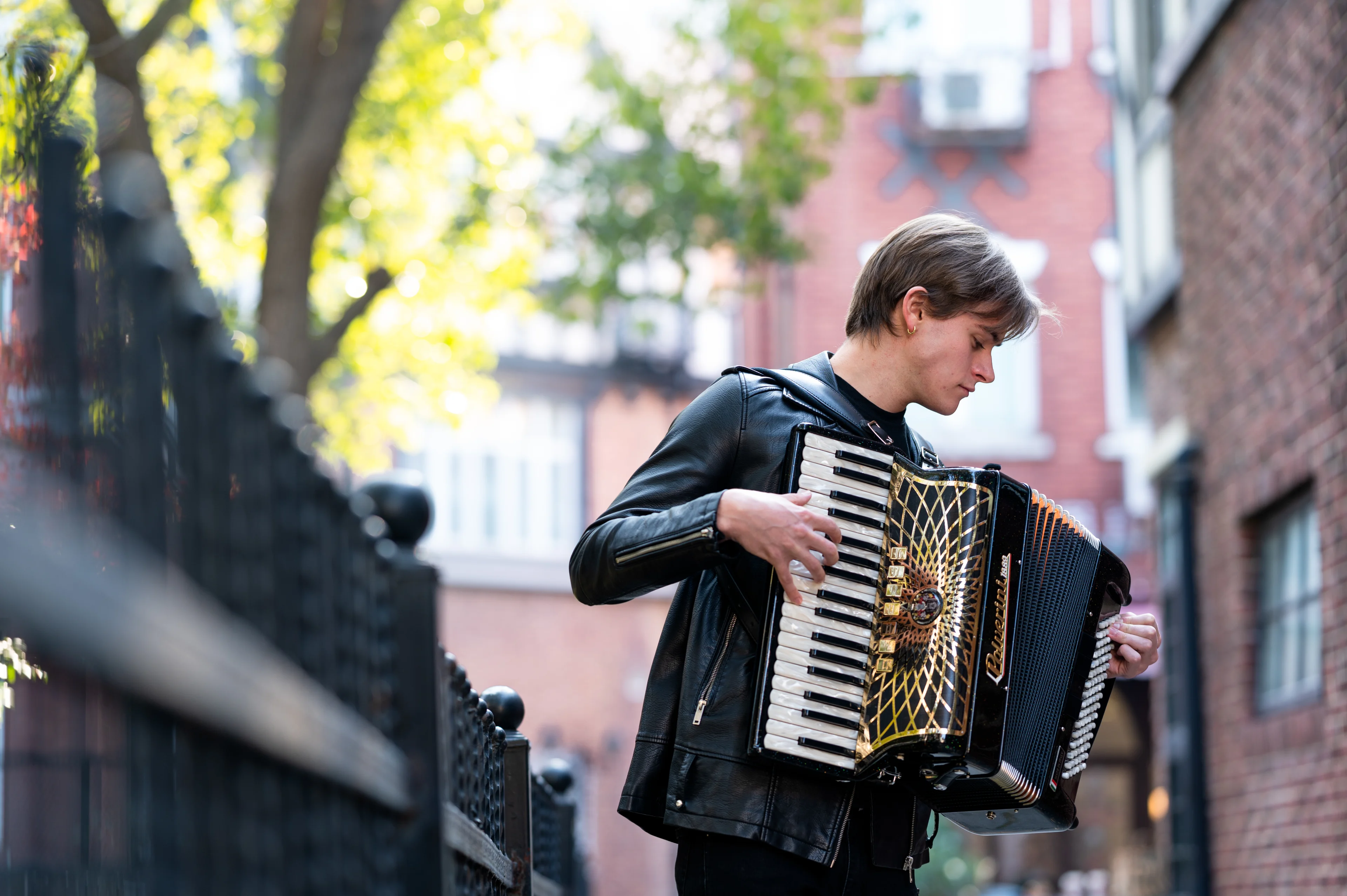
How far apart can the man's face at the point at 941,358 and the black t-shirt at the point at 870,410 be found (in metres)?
0.07

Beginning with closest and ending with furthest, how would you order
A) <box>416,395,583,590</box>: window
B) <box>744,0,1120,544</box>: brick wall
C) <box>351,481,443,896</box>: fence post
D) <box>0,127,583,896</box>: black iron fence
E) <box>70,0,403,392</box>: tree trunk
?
1. <box>0,127,583,896</box>: black iron fence
2. <box>351,481,443,896</box>: fence post
3. <box>70,0,403,392</box>: tree trunk
4. <box>744,0,1120,544</box>: brick wall
5. <box>416,395,583,590</box>: window

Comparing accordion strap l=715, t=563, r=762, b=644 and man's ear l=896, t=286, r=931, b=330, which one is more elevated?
man's ear l=896, t=286, r=931, b=330

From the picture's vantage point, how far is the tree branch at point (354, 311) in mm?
9852

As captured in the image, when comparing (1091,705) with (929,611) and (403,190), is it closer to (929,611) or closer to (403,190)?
(929,611)

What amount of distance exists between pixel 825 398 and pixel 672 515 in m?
0.48

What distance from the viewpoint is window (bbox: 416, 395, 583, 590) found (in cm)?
2058

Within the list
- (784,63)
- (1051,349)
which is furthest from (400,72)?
(1051,349)

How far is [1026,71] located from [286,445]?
2029cm

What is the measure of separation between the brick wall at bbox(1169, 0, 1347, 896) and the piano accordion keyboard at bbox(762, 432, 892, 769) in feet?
12.7

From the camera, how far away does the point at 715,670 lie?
2859 mm

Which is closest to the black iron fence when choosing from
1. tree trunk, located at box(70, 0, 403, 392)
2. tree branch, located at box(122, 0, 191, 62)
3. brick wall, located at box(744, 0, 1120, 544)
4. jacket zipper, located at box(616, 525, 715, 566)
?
jacket zipper, located at box(616, 525, 715, 566)

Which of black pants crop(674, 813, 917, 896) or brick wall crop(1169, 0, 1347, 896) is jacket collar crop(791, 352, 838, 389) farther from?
brick wall crop(1169, 0, 1347, 896)

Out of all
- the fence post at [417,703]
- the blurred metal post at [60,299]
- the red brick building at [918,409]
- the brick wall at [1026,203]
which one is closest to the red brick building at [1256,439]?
the fence post at [417,703]

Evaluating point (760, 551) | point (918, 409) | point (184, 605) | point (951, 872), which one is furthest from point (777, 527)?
point (918, 409)
